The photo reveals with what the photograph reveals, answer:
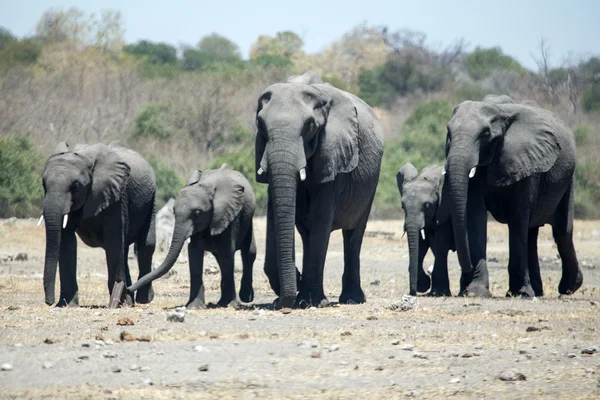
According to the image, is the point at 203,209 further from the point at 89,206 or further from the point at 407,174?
the point at 407,174

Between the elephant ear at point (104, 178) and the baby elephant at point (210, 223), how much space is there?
69 centimetres

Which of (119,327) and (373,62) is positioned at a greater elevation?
Answer: (373,62)

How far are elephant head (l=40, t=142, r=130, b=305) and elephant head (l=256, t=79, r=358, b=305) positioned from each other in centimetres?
198

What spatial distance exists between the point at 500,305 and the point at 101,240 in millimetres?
4536

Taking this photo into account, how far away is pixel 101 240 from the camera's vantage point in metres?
14.4

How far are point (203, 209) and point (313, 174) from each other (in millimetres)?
1719

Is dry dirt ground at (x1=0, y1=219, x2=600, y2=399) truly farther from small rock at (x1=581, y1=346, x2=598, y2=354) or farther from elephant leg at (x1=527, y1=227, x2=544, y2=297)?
elephant leg at (x1=527, y1=227, x2=544, y2=297)

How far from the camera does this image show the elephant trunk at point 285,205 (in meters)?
12.3

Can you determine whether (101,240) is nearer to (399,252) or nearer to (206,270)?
(206,270)

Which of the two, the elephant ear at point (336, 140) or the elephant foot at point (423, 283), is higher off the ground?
the elephant ear at point (336, 140)

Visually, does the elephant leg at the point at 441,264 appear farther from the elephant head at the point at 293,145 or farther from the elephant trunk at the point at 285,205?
the elephant trunk at the point at 285,205

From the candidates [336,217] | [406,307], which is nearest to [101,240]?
[336,217]

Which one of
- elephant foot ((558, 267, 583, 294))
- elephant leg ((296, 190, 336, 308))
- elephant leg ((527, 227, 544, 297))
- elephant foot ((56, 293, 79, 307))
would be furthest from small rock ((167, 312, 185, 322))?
elephant foot ((558, 267, 583, 294))

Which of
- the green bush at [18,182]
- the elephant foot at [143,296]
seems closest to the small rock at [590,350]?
the elephant foot at [143,296]
